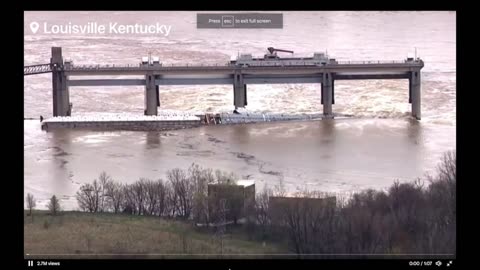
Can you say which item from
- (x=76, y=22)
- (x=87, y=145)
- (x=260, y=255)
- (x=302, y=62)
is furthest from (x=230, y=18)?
(x=302, y=62)

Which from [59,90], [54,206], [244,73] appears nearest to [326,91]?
[244,73]

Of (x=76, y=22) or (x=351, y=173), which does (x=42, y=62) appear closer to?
(x=76, y=22)

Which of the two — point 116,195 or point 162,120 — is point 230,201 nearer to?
point 116,195

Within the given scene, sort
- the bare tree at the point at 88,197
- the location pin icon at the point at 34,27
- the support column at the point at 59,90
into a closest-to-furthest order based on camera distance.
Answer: the location pin icon at the point at 34,27, the bare tree at the point at 88,197, the support column at the point at 59,90

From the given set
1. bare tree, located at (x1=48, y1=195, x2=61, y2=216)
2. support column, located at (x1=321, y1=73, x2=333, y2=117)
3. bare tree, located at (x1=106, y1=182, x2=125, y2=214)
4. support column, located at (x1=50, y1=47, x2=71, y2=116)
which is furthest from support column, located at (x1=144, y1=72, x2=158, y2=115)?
bare tree, located at (x1=48, y1=195, x2=61, y2=216)

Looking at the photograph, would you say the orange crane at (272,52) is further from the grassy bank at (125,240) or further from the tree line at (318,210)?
the grassy bank at (125,240)

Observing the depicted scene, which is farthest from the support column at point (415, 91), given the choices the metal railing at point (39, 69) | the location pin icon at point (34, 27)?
the location pin icon at point (34, 27)

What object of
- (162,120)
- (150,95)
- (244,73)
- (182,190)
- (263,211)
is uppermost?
(244,73)
